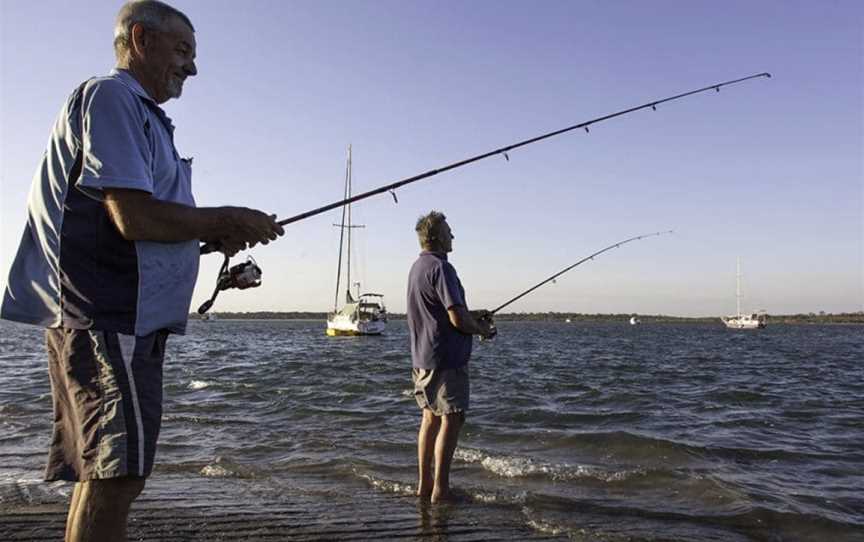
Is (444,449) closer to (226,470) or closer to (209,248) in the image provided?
(226,470)

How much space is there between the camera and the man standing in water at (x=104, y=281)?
80.7 inches

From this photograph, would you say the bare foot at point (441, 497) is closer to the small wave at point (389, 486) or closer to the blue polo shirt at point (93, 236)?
the small wave at point (389, 486)

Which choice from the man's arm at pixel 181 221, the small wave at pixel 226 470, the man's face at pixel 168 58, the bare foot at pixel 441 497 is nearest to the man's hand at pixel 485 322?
the bare foot at pixel 441 497

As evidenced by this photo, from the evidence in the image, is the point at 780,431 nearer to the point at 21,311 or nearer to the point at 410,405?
the point at 410,405

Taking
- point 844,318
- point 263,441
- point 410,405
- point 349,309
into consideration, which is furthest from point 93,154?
point 844,318

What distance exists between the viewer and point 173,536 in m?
4.04

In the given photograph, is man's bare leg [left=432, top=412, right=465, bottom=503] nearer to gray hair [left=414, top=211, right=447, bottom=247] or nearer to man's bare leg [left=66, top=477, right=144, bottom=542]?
gray hair [left=414, top=211, right=447, bottom=247]

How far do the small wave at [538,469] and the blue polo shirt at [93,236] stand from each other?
4.84 meters

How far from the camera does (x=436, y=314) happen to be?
508 cm

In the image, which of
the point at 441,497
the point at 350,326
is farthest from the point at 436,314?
the point at 350,326

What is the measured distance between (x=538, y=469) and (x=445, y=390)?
83.5 inches

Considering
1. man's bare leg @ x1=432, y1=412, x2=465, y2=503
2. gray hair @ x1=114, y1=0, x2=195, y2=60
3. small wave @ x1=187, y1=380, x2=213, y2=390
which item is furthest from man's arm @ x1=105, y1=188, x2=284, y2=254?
small wave @ x1=187, y1=380, x2=213, y2=390

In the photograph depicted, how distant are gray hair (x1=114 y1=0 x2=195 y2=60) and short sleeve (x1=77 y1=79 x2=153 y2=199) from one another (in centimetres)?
30

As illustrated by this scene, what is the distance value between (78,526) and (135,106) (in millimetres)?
1314
